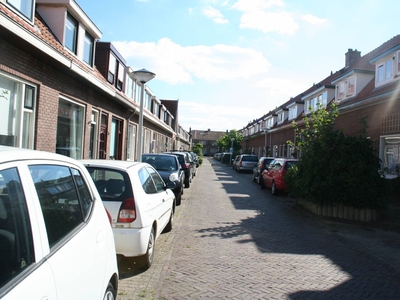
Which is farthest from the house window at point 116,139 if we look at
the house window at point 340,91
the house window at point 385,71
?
the house window at point 340,91

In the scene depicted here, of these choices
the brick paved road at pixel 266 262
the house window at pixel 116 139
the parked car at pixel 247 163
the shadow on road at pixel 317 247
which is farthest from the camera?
the parked car at pixel 247 163

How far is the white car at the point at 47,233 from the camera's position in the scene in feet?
5.89

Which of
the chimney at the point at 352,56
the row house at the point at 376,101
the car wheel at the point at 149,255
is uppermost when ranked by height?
the chimney at the point at 352,56

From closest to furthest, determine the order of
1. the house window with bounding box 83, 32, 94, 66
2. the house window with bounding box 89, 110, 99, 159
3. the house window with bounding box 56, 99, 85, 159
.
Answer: the house window with bounding box 56, 99, 85, 159, the house window with bounding box 83, 32, 94, 66, the house window with bounding box 89, 110, 99, 159

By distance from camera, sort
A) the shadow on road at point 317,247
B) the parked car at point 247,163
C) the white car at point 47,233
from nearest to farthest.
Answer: the white car at point 47,233
the shadow on road at point 317,247
the parked car at point 247,163

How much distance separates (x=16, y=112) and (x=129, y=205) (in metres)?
4.29

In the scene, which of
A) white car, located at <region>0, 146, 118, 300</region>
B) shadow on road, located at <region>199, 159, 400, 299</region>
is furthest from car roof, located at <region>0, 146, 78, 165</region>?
shadow on road, located at <region>199, 159, 400, 299</region>

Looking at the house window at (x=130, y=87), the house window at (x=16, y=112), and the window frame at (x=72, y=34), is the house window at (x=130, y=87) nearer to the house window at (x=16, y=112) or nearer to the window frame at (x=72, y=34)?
the window frame at (x=72, y=34)

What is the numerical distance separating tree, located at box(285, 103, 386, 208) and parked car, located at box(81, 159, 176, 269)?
5.76m

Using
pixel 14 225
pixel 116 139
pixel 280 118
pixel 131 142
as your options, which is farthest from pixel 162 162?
pixel 280 118

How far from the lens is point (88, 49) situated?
12.4 meters

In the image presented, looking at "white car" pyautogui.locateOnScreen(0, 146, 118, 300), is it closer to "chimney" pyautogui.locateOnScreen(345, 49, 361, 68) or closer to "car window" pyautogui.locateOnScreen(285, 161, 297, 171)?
"car window" pyautogui.locateOnScreen(285, 161, 297, 171)

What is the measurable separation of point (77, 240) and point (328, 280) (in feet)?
12.5

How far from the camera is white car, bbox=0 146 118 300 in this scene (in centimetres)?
180
